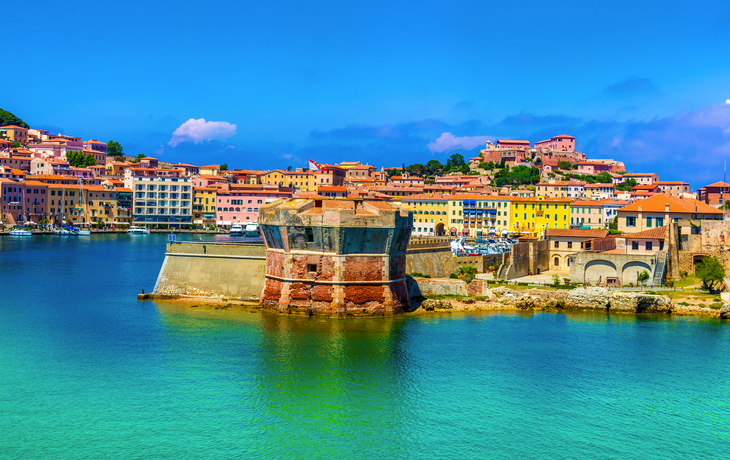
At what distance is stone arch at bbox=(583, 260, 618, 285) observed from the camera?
39.7m

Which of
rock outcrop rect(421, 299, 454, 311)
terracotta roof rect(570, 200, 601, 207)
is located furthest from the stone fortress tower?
terracotta roof rect(570, 200, 601, 207)

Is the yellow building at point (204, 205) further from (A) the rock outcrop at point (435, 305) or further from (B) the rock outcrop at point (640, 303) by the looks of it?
(B) the rock outcrop at point (640, 303)

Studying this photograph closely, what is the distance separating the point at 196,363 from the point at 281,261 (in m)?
8.81

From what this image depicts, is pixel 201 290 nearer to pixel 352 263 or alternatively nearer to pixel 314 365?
pixel 352 263

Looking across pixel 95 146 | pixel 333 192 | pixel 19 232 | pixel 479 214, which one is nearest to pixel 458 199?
pixel 479 214

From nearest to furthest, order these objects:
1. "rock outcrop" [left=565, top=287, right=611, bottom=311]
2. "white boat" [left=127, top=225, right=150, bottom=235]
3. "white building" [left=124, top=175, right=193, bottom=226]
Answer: "rock outcrop" [left=565, top=287, right=611, bottom=311] → "white boat" [left=127, top=225, right=150, bottom=235] → "white building" [left=124, top=175, right=193, bottom=226]

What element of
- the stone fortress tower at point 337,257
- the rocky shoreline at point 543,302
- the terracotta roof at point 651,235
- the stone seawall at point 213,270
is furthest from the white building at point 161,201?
the terracotta roof at point 651,235

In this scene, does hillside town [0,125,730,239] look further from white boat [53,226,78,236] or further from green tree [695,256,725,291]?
green tree [695,256,725,291]

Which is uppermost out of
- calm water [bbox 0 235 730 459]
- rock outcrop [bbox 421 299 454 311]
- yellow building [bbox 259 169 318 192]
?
→ yellow building [bbox 259 169 318 192]

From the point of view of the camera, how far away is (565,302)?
3550cm

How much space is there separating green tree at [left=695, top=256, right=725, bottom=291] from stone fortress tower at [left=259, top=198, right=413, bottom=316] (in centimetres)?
1759

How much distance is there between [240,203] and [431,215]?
37.6 meters

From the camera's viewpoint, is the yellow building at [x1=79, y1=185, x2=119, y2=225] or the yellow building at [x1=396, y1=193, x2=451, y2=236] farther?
the yellow building at [x1=79, y1=185, x2=119, y2=225]

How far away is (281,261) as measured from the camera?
3275 centimetres
